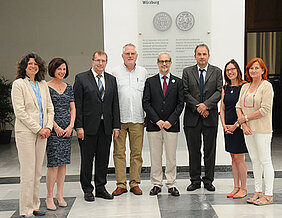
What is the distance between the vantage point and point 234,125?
4316 millimetres

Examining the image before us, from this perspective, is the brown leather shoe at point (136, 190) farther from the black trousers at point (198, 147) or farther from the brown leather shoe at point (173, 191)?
the black trousers at point (198, 147)

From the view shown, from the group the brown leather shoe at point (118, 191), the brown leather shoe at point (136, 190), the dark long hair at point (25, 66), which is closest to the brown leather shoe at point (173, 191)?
the brown leather shoe at point (136, 190)

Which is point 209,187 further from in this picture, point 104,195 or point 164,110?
A: point 104,195

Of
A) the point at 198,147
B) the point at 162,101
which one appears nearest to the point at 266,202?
the point at 198,147

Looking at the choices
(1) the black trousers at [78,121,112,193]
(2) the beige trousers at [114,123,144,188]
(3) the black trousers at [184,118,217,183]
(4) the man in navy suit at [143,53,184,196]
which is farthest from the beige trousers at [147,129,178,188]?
(1) the black trousers at [78,121,112,193]

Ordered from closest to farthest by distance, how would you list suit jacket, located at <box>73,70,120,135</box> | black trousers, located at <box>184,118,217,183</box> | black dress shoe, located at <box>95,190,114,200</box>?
suit jacket, located at <box>73,70,120,135</box>
black dress shoe, located at <box>95,190,114,200</box>
black trousers, located at <box>184,118,217,183</box>

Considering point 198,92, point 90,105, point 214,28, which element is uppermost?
point 214,28

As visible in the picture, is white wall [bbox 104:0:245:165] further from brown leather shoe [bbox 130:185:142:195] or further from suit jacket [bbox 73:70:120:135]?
brown leather shoe [bbox 130:185:142:195]

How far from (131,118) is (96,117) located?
0.48 metres

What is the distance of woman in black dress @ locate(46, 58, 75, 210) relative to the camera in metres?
4.05

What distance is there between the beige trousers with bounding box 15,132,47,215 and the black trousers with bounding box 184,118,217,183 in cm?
191

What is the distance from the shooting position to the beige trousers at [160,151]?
457 cm

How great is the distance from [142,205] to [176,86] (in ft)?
4.97

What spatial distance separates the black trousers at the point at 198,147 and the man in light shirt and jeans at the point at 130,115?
68 centimetres
